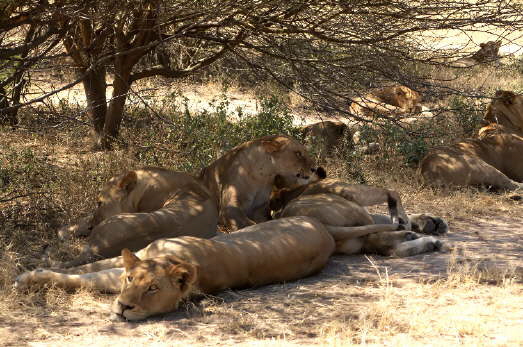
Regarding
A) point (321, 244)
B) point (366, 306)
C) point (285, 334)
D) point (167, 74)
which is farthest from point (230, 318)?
point (167, 74)

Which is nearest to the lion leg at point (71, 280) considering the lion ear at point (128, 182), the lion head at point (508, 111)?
the lion ear at point (128, 182)

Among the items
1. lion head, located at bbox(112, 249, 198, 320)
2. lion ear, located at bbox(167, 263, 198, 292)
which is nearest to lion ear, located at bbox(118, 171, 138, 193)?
lion head, located at bbox(112, 249, 198, 320)

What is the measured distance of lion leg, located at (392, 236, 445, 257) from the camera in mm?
6711

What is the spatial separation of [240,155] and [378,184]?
248cm

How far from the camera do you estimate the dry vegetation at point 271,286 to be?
471cm

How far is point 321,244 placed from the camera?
6164 millimetres

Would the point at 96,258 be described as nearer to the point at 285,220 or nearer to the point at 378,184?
the point at 285,220

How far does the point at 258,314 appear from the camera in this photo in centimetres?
510

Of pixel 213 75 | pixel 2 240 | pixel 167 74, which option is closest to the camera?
pixel 2 240

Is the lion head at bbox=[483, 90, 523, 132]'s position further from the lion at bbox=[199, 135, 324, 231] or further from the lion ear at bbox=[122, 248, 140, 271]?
the lion ear at bbox=[122, 248, 140, 271]

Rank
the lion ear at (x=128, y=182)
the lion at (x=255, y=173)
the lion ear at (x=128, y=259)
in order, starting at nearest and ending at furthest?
the lion ear at (x=128, y=259)
the lion ear at (x=128, y=182)
the lion at (x=255, y=173)

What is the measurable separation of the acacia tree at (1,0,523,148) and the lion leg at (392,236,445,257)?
1.71 metres

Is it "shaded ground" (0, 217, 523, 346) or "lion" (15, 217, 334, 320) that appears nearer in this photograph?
"shaded ground" (0, 217, 523, 346)

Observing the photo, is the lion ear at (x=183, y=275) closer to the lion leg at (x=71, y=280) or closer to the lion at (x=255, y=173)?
the lion leg at (x=71, y=280)
